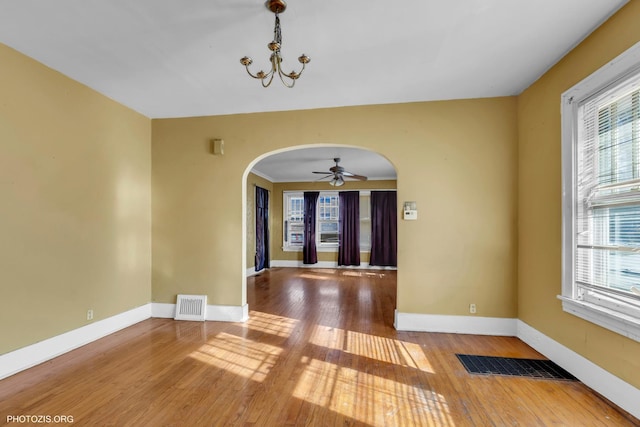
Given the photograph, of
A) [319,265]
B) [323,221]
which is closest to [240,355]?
[319,265]

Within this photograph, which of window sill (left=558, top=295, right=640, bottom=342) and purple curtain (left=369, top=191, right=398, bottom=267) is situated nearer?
window sill (left=558, top=295, right=640, bottom=342)

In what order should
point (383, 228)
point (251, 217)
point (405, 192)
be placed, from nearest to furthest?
1. point (405, 192)
2. point (251, 217)
3. point (383, 228)

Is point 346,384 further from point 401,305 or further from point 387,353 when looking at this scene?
point 401,305

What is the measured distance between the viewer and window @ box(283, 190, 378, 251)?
27.9ft

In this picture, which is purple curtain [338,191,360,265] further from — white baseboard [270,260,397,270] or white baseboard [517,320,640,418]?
white baseboard [517,320,640,418]

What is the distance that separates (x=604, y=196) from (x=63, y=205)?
15.5 feet

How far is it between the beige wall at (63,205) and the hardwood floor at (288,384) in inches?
19.4

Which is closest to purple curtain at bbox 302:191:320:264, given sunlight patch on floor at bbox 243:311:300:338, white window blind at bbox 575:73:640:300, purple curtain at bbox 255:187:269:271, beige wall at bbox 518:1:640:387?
purple curtain at bbox 255:187:269:271

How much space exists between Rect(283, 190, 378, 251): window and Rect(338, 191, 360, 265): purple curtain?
0.71 feet

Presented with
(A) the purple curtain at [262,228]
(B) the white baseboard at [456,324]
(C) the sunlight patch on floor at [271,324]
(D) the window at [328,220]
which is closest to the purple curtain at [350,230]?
(D) the window at [328,220]

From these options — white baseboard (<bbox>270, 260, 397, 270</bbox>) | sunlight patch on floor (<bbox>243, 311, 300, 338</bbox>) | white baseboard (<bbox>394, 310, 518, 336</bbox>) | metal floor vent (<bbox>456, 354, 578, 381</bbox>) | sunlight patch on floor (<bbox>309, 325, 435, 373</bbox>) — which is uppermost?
white baseboard (<bbox>394, 310, 518, 336</bbox>)

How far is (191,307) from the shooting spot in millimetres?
3768

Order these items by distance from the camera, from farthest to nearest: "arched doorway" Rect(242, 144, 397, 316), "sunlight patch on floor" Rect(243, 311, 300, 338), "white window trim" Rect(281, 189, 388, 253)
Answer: "white window trim" Rect(281, 189, 388, 253), "arched doorway" Rect(242, 144, 397, 316), "sunlight patch on floor" Rect(243, 311, 300, 338)

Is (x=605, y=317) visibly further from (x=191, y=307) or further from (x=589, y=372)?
(x=191, y=307)
